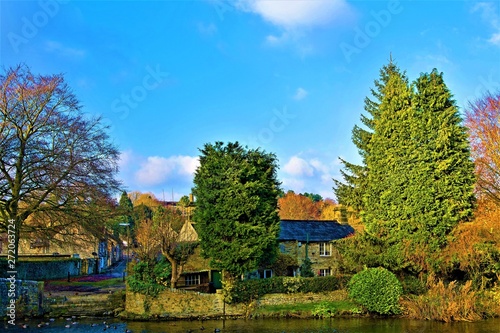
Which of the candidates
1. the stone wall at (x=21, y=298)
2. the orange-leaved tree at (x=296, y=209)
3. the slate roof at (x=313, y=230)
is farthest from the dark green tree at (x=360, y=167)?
the orange-leaved tree at (x=296, y=209)

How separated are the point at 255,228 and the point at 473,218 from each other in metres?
13.5

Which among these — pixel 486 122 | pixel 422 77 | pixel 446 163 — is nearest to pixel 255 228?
pixel 446 163

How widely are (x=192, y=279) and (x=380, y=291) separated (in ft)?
41.7

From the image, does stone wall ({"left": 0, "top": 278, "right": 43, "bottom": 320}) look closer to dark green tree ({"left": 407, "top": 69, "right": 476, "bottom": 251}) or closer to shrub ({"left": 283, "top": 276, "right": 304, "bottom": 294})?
shrub ({"left": 283, "top": 276, "right": 304, "bottom": 294})

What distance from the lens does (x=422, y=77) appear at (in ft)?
96.0

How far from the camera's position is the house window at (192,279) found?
30766 millimetres

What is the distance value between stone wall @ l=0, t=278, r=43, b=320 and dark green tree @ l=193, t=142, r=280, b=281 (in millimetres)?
9760

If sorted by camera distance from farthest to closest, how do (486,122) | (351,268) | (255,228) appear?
(486,122)
(351,268)
(255,228)

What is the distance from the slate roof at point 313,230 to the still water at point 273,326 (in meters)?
10.4

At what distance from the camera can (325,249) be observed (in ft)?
118

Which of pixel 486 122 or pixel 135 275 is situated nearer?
pixel 135 275

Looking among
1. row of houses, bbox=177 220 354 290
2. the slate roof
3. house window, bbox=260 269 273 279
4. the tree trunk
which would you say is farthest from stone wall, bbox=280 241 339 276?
the tree trunk

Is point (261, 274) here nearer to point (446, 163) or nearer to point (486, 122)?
point (446, 163)

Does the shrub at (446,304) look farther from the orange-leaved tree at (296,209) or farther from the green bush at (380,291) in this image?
the orange-leaved tree at (296,209)
